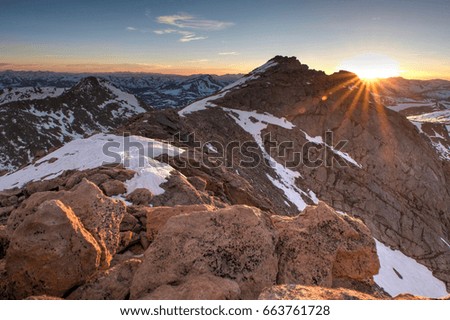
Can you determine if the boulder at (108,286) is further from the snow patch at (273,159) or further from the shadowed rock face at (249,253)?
the snow patch at (273,159)

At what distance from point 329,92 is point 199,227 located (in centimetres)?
7820

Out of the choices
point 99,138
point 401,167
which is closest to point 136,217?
point 99,138

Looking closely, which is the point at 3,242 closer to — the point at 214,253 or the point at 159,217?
the point at 159,217

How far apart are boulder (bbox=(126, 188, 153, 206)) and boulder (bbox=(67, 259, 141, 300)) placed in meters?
7.72

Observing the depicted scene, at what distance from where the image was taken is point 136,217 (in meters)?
11.4

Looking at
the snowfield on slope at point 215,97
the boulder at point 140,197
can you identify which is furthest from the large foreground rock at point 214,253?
the snowfield on slope at point 215,97

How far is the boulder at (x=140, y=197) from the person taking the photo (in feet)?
49.8

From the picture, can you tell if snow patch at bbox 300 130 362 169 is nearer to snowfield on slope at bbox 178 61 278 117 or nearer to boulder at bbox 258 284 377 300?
snowfield on slope at bbox 178 61 278 117

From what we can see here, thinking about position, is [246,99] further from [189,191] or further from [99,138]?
[189,191]

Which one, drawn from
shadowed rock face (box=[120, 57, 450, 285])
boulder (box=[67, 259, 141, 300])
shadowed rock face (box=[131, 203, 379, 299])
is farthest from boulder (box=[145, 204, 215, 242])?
shadowed rock face (box=[120, 57, 450, 285])

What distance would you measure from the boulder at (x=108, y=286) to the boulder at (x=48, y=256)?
21cm

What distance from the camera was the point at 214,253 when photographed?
7.17 m

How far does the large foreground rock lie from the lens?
22.6ft
